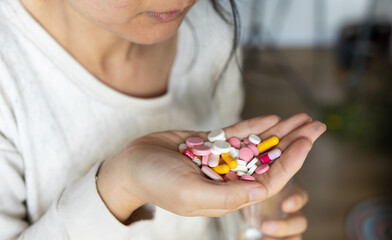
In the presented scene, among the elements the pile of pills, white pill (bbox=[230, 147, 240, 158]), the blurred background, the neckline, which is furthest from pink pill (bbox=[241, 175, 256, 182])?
the blurred background

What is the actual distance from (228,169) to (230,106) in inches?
18.7

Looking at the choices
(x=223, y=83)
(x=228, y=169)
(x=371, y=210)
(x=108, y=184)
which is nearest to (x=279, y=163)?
(x=228, y=169)

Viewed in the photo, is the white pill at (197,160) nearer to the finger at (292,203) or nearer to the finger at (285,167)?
the finger at (285,167)

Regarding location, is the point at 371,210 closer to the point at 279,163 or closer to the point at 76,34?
the point at 279,163

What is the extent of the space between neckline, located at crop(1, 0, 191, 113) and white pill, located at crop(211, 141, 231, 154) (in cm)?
23

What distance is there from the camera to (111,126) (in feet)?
3.02

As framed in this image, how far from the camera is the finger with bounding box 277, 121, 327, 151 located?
74 cm

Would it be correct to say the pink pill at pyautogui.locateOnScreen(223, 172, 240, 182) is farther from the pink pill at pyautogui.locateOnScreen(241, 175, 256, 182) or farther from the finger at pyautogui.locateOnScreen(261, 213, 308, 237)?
the finger at pyautogui.locateOnScreen(261, 213, 308, 237)

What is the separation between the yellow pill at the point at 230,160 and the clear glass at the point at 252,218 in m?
0.16

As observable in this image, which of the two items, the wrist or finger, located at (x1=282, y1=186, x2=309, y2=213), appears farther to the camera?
finger, located at (x1=282, y1=186, x2=309, y2=213)

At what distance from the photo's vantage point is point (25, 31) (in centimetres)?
81

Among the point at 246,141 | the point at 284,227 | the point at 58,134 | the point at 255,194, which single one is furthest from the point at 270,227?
the point at 58,134

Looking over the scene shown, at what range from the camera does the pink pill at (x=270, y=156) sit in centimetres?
76

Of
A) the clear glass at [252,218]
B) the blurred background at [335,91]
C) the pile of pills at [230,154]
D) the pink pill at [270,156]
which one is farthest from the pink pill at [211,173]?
the blurred background at [335,91]
